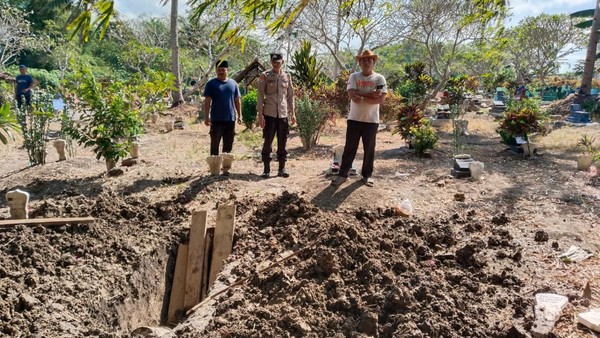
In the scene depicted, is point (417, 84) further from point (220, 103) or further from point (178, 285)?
point (178, 285)

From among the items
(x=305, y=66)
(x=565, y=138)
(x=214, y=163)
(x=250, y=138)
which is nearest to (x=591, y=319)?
(x=214, y=163)

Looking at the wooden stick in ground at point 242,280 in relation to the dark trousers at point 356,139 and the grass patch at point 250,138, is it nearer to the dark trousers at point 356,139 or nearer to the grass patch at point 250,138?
the dark trousers at point 356,139

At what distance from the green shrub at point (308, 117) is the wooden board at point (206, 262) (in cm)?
496

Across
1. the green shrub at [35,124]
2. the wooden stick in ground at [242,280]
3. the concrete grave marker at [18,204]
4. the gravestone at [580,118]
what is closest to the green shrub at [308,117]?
the green shrub at [35,124]

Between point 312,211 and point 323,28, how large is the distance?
46.2ft

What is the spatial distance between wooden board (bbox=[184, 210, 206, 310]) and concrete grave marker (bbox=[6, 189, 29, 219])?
138 cm

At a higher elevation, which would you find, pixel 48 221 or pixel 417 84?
pixel 417 84

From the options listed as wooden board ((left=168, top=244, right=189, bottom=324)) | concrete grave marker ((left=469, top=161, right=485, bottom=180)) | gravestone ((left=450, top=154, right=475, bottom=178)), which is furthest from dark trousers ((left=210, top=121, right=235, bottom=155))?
concrete grave marker ((left=469, top=161, right=485, bottom=180))

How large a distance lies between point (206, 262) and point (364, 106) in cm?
223

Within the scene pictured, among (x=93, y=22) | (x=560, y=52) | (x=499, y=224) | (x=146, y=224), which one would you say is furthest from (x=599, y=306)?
(x=560, y=52)

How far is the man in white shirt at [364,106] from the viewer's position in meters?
4.78

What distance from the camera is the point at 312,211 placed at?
14.3ft

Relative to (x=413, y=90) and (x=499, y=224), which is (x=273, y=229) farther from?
(x=413, y=90)

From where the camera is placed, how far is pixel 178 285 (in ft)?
13.2
